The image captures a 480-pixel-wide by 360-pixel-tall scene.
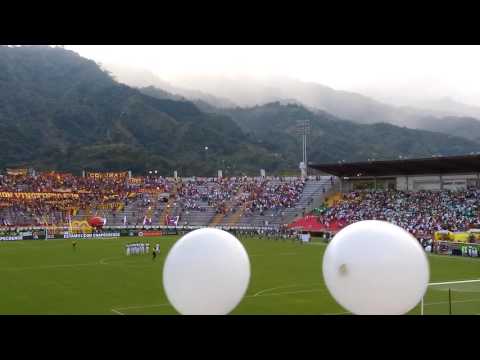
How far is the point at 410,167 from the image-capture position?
1933 inches

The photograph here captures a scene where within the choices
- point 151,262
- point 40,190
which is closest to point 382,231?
point 151,262

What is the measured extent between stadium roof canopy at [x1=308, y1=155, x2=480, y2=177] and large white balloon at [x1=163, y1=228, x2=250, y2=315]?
37.7 m

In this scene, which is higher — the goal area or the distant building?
the distant building

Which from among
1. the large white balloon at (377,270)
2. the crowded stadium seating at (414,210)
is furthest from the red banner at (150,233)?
the large white balloon at (377,270)

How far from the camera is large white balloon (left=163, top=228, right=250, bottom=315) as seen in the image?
25.6 feet

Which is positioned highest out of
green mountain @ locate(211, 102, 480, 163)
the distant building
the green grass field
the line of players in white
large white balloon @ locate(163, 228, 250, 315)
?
green mountain @ locate(211, 102, 480, 163)

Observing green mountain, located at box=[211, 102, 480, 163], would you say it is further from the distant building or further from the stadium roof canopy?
the stadium roof canopy

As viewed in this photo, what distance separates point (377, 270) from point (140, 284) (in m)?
16.3

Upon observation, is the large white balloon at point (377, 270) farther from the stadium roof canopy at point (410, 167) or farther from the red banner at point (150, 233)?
the red banner at point (150, 233)

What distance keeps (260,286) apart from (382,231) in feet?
47.6

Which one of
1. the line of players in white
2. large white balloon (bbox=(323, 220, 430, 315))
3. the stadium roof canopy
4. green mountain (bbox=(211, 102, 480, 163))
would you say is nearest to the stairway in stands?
the stadium roof canopy

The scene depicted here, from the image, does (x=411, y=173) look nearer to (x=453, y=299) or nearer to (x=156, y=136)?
(x=453, y=299)
